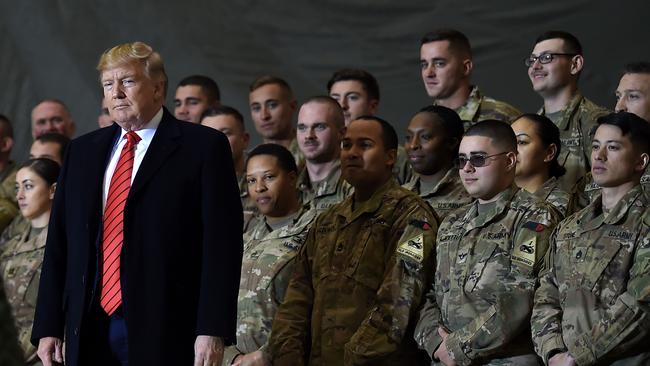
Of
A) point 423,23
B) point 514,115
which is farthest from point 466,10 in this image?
point 514,115

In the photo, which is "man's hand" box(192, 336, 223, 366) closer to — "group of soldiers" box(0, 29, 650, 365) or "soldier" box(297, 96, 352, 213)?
"group of soldiers" box(0, 29, 650, 365)

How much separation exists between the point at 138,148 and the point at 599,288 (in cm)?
145

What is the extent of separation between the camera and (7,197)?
19.5 ft

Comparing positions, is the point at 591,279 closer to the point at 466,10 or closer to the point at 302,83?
the point at 466,10

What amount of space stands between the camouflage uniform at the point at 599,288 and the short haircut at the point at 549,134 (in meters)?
0.61

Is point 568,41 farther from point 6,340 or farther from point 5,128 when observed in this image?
point 6,340

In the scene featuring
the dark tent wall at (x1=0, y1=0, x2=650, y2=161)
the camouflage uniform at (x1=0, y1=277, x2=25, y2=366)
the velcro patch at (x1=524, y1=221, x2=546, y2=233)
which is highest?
the dark tent wall at (x1=0, y1=0, x2=650, y2=161)

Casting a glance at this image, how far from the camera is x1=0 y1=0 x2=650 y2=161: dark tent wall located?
19.7 ft

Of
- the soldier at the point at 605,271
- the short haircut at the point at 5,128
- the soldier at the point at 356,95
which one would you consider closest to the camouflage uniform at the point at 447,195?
the soldier at the point at 605,271

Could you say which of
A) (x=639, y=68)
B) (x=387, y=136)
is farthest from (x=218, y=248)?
(x=639, y=68)

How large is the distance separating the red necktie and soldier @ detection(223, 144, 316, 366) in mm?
1321

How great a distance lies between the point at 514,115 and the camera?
4711 mm

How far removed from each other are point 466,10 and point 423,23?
0.28m

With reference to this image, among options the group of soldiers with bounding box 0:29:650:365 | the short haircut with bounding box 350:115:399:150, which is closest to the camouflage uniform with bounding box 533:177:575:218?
the group of soldiers with bounding box 0:29:650:365
